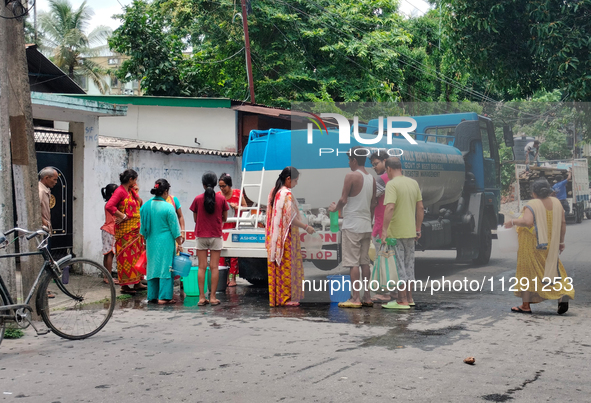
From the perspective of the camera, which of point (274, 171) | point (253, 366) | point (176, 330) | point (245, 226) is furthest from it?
point (274, 171)

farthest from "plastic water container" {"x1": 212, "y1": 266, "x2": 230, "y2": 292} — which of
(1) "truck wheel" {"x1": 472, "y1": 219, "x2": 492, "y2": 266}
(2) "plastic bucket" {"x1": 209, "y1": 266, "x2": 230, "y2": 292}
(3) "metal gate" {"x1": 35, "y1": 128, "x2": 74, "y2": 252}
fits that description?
(1) "truck wheel" {"x1": 472, "y1": 219, "x2": 492, "y2": 266}

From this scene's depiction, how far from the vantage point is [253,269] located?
10.1 m

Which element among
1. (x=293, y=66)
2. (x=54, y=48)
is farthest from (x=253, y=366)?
(x=54, y=48)

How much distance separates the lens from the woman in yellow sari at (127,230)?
30.5ft

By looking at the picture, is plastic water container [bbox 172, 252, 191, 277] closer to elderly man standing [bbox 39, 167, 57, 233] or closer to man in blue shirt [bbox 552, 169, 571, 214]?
elderly man standing [bbox 39, 167, 57, 233]

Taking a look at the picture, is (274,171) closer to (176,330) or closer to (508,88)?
(176,330)

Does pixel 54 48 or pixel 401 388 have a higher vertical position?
pixel 54 48

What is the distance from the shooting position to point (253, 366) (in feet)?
16.7

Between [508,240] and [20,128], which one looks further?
[508,240]

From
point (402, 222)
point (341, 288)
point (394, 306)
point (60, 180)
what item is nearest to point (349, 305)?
point (341, 288)

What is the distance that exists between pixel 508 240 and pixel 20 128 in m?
5.89

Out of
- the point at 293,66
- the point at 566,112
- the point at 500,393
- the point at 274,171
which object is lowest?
the point at 500,393

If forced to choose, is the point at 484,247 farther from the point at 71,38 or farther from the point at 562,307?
the point at 71,38

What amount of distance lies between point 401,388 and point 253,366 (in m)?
1.24
